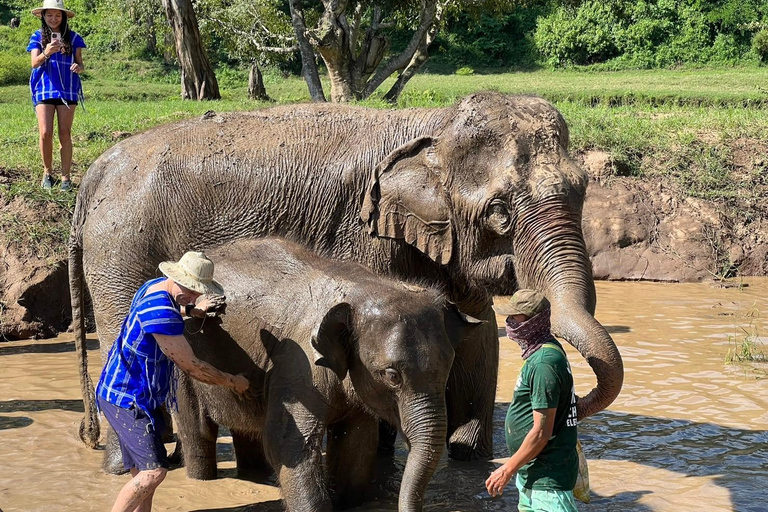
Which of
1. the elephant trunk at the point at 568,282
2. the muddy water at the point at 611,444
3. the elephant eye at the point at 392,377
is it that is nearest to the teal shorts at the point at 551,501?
the elephant trunk at the point at 568,282

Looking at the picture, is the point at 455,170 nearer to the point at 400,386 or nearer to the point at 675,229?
the point at 400,386

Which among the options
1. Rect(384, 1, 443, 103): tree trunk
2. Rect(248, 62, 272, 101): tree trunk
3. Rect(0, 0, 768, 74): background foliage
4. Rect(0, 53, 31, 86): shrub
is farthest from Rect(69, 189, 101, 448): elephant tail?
Rect(0, 0, 768, 74): background foliage

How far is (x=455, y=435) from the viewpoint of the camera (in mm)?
6621

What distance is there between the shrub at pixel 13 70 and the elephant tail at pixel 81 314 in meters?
23.5

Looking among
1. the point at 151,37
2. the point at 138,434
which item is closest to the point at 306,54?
the point at 138,434

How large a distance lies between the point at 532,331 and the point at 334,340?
0.95 metres

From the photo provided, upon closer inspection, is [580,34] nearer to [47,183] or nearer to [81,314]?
[47,183]

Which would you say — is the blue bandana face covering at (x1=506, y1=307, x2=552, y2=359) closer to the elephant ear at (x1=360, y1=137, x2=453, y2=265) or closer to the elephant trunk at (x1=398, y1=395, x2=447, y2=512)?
the elephant trunk at (x1=398, y1=395, x2=447, y2=512)

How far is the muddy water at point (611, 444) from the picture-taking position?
19.0 ft

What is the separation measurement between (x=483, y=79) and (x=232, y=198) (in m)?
28.7

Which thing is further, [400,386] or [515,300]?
[400,386]

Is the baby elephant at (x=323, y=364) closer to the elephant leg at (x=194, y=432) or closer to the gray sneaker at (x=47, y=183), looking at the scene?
the elephant leg at (x=194, y=432)

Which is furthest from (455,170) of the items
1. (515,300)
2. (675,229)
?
(675,229)

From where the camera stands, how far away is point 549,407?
13.9ft
